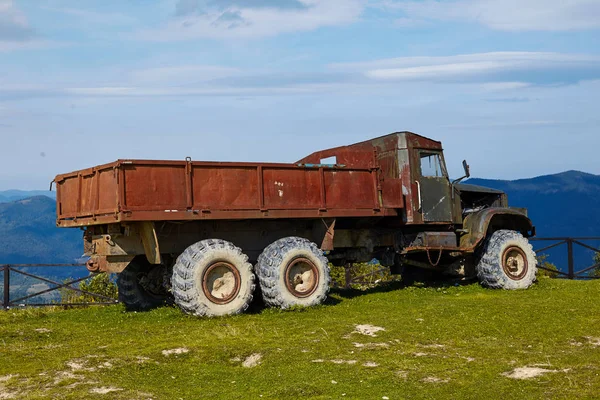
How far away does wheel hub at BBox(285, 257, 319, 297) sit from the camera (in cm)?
1318

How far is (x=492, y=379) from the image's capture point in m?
7.77

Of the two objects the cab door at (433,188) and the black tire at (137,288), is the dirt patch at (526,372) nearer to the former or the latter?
the cab door at (433,188)

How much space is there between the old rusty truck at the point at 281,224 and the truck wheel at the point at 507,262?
0.03m

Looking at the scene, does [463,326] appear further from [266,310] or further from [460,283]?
[460,283]

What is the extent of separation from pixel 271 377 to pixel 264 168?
5576 mm

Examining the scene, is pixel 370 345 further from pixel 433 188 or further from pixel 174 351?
pixel 433 188

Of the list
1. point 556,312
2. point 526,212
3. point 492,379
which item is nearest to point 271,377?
point 492,379

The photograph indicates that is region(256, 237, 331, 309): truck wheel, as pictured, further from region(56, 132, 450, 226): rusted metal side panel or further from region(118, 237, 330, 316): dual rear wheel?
region(56, 132, 450, 226): rusted metal side panel

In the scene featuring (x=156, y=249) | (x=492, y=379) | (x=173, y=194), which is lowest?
(x=492, y=379)

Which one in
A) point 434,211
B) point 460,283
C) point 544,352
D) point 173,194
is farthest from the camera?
point 460,283

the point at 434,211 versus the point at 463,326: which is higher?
the point at 434,211

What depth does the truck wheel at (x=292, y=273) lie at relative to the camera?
12.8 m

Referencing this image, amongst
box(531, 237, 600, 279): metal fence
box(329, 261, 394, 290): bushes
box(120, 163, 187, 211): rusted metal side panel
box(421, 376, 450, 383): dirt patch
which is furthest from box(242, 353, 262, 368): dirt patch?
box(531, 237, 600, 279): metal fence

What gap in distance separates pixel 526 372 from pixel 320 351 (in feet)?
8.71
